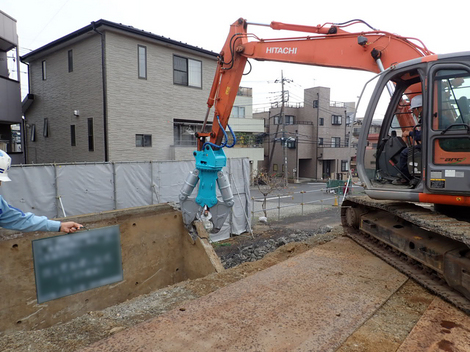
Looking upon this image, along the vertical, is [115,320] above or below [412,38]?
below

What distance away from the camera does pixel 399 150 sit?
16.0ft

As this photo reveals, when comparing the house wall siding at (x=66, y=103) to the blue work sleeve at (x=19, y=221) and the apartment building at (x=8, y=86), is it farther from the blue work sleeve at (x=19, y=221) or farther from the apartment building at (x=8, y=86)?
the blue work sleeve at (x=19, y=221)

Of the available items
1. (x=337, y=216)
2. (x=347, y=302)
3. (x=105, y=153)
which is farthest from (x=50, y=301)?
(x=337, y=216)

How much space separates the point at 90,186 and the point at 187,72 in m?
9.65

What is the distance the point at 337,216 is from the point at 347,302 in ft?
44.7

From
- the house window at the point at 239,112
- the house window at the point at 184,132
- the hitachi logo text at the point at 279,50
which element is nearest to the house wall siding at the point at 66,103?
the house window at the point at 184,132

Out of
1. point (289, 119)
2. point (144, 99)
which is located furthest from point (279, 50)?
point (289, 119)

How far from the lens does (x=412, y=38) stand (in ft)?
16.5

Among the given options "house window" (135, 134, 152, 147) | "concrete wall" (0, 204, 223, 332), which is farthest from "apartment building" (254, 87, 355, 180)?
"concrete wall" (0, 204, 223, 332)

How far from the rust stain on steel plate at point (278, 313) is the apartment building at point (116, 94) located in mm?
11445

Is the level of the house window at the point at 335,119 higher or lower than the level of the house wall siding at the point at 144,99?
higher

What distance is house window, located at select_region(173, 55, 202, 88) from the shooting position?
51.5ft

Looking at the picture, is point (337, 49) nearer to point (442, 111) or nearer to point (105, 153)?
point (442, 111)

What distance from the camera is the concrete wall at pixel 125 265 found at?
15.3 ft
